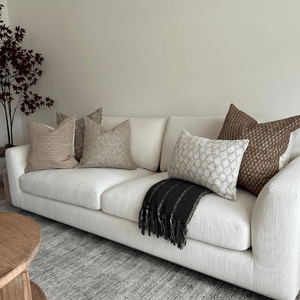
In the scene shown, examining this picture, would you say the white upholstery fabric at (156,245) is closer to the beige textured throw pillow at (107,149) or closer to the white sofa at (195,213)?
the white sofa at (195,213)

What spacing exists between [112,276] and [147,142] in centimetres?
118

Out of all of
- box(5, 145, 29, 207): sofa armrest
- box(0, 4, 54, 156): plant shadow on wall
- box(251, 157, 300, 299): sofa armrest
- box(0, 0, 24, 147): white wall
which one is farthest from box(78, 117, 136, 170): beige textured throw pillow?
box(0, 0, 24, 147): white wall

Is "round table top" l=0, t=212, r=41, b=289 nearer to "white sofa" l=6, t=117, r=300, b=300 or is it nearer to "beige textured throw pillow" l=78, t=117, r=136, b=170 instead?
"white sofa" l=6, t=117, r=300, b=300

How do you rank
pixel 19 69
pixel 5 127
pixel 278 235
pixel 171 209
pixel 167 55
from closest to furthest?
1. pixel 278 235
2. pixel 171 209
3. pixel 167 55
4. pixel 19 69
5. pixel 5 127

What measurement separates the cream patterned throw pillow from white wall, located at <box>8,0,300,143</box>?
80cm

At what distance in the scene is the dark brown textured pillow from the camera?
159cm

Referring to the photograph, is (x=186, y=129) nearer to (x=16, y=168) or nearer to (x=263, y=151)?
(x=263, y=151)

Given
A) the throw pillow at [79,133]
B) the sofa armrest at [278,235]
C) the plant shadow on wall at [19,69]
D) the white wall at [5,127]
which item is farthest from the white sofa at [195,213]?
the white wall at [5,127]

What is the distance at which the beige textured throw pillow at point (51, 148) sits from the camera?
2.45m

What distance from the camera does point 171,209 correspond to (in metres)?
1.54

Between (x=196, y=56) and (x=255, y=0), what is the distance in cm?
61

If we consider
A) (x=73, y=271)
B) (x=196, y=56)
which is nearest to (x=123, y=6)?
(x=196, y=56)

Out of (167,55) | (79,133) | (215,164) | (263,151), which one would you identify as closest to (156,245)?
(215,164)

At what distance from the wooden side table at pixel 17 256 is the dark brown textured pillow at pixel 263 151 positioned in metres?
1.14
